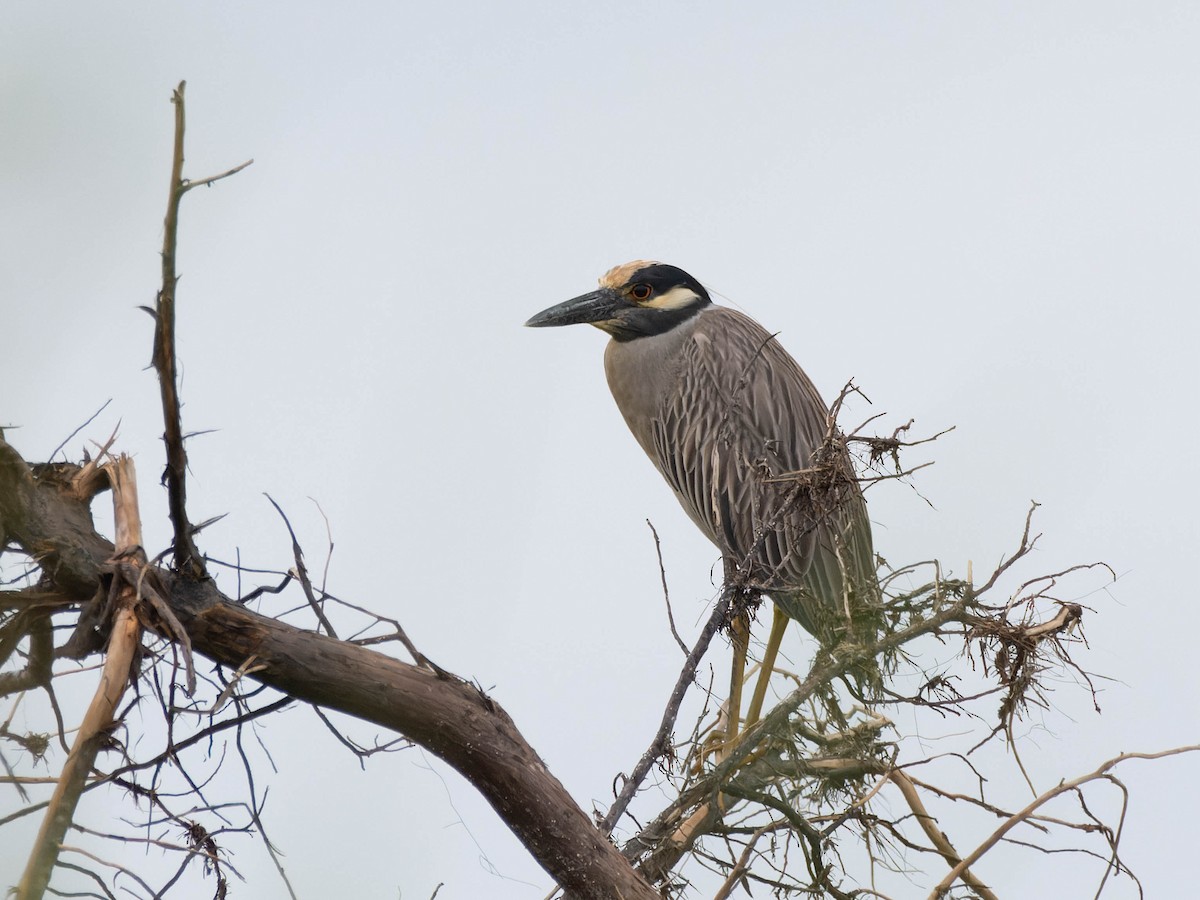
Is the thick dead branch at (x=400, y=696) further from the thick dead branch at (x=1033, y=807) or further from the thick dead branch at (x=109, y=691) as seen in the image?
the thick dead branch at (x=1033, y=807)

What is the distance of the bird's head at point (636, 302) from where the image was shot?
299 cm

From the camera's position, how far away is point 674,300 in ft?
10.1

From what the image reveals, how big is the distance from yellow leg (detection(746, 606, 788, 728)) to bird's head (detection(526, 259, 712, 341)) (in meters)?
0.80

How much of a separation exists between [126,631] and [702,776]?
3.26 feet

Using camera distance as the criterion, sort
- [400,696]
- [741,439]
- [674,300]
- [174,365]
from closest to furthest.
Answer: [174,365] → [400,696] → [741,439] → [674,300]

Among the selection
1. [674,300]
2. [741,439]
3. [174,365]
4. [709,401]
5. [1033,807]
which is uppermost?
[674,300]

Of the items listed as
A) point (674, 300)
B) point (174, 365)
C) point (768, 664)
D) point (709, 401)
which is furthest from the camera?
point (674, 300)

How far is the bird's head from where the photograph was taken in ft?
9.82

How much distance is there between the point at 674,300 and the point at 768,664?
99 centimetres

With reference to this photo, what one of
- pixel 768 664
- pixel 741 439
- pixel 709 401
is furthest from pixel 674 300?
pixel 768 664

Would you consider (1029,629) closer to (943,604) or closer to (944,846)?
(943,604)

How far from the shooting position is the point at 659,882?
6.02 feet

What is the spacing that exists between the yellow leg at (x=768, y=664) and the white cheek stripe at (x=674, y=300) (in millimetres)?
821

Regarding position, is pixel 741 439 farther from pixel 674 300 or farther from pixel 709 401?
pixel 674 300
